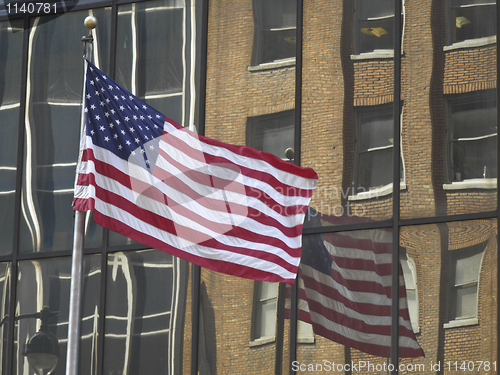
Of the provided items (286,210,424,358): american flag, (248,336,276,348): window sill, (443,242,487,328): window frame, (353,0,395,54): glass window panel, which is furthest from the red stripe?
(353,0,395,54): glass window panel

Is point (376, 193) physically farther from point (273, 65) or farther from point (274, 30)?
point (274, 30)

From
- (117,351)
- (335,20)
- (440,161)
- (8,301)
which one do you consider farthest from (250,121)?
(8,301)

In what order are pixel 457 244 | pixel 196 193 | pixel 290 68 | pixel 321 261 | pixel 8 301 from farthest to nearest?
pixel 8 301
pixel 290 68
pixel 321 261
pixel 457 244
pixel 196 193

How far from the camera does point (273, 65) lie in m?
13.4

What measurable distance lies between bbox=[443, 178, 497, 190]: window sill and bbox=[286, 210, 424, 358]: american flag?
1186mm

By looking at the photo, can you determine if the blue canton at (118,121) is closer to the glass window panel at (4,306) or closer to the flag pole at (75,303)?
the flag pole at (75,303)

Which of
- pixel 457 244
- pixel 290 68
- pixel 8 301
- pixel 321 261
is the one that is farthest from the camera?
pixel 8 301

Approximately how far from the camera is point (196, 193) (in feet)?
32.4

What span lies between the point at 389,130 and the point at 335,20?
2081 millimetres

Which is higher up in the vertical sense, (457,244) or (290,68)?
(290,68)

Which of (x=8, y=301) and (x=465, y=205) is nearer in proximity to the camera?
(x=465, y=205)

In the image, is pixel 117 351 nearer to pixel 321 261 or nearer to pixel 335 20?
pixel 321 261

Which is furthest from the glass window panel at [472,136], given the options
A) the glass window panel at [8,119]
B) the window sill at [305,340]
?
the glass window panel at [8,119]

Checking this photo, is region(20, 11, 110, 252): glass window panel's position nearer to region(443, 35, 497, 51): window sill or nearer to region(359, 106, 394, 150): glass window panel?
region(359, 106, 394, 150): glass window panel
